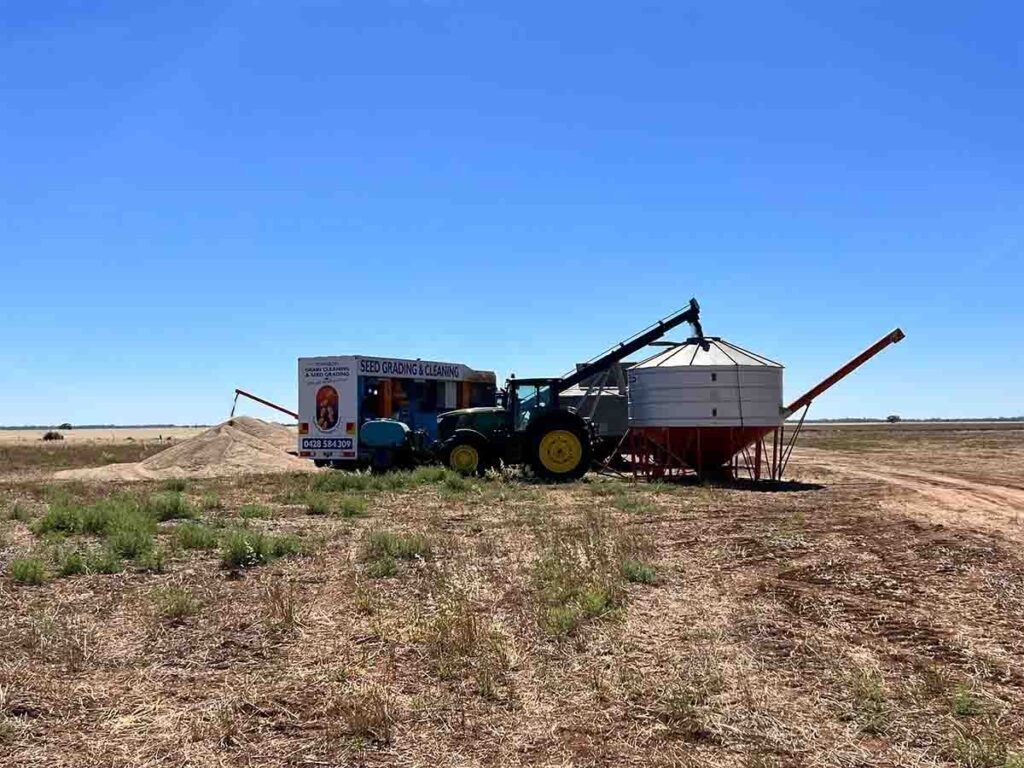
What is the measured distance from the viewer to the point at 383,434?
22672 millimetres

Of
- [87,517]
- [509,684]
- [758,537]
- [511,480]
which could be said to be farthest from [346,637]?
[511,480]

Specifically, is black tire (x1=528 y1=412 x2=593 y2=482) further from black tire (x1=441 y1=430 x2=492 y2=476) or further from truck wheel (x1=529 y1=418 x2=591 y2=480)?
black tire (x1=441 y1=430 x2=492 y2=476)

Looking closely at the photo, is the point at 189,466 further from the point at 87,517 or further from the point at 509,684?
the point at 509,684

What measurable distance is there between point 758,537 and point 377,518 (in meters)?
5.93

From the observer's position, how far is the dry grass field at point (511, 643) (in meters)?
4.84

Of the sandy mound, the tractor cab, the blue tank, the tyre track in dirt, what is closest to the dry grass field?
the tyre track in dirt

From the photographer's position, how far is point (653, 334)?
894 inches

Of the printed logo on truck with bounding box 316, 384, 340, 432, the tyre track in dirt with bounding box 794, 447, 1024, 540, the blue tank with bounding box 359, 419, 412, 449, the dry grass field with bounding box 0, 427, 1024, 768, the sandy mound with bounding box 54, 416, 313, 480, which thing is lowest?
the dry grass field with bounding box 0, 427, 1024, 768

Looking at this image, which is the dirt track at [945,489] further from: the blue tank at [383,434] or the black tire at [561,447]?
the blue tank at [383,434]

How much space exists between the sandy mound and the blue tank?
5360mm

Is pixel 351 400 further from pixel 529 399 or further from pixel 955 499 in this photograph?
pixel 955 499

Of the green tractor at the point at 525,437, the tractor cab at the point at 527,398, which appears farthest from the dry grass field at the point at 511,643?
the tractor cab at the point at 527,398

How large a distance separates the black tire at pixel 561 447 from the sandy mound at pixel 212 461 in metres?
9.34

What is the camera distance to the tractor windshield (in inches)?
871
